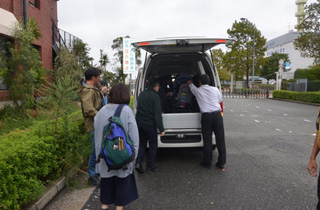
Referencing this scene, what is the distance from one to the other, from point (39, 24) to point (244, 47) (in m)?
30.1

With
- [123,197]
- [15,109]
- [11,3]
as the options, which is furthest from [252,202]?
[11,3]

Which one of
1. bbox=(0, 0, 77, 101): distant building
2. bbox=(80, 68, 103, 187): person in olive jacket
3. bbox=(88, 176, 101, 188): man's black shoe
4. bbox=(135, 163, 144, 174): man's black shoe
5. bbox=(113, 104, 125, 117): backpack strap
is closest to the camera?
bbox=(113, 104, 125, 117): backpack strap

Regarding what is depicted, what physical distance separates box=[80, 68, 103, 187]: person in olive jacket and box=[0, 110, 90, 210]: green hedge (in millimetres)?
385

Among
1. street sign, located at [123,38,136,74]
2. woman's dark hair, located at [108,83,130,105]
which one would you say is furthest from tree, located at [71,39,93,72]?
woman's dark hair, located at [108,83,130,105]

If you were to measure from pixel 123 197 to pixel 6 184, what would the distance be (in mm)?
1208

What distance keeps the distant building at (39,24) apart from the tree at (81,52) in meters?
0.42

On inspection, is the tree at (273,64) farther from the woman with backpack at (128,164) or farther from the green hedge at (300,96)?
the woman with backpack at (128,164)

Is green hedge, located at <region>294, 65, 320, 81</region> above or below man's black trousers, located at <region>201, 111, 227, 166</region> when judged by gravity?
above

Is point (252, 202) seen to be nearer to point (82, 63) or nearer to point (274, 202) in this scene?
point (274, 202)

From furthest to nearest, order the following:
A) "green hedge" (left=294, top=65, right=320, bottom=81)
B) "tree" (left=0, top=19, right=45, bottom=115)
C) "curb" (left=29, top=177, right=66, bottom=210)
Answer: "green hedge" (left=294, top=65, right=320, bottom=81)
"tree" (left=0, top=19, right=45, bottom=115)
"curb" (left=29, top=177, right=66, bottom=210)

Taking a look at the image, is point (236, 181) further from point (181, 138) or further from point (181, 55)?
point (181, 55)

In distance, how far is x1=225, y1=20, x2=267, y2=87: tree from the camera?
117 feet

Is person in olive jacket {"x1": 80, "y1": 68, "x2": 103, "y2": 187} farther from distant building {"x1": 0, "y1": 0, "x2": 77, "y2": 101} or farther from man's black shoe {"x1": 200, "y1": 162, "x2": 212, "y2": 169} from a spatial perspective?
distant building {"x1": 0, "y1": 0, "x2": 77, "y2": 101}

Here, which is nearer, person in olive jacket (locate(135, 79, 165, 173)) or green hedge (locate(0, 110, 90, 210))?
green hedge (locate(0, 110, 90, 210))
